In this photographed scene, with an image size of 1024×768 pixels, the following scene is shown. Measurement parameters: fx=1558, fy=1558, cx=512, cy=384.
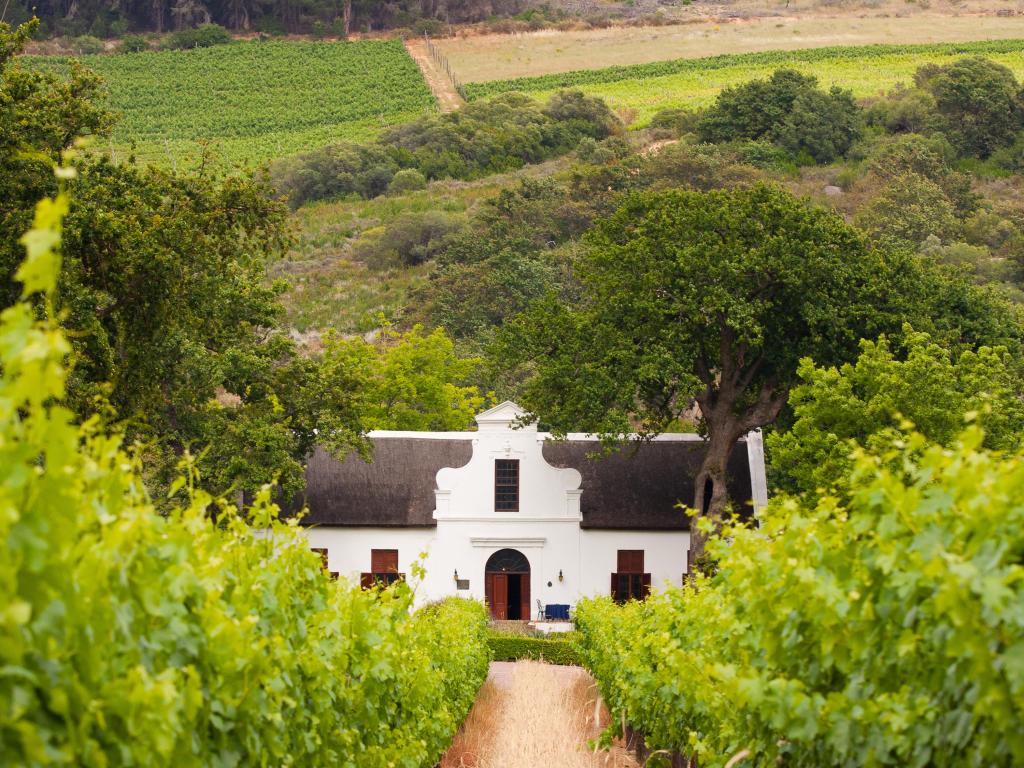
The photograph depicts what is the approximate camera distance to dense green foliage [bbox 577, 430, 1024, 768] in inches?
256

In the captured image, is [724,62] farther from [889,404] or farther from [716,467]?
[889,404]

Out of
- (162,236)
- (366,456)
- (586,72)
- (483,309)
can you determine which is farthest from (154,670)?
(586,72)

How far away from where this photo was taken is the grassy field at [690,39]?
450 ft

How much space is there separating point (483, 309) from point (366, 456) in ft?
114

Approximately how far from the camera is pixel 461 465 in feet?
148

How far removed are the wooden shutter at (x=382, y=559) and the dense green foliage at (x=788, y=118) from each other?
200ft

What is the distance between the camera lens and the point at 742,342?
40.8 m

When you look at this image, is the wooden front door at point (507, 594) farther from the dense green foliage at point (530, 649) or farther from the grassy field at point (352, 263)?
the grassy field at point (352, 263)

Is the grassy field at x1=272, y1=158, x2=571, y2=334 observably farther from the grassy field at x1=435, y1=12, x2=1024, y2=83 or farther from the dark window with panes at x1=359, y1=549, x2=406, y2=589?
the grassy field at x1=435, y1=12, x2=1024, y2=83

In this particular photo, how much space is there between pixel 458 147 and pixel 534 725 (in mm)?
90486

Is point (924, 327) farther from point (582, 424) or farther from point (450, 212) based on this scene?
point (450, 212)

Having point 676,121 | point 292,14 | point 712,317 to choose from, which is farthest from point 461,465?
point 292,14

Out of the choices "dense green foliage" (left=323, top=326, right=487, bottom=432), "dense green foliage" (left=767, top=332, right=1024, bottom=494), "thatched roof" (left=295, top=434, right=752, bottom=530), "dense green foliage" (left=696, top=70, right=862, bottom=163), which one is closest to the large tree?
"thatched roof" (left=295, top=434, right=752, bottom=530)

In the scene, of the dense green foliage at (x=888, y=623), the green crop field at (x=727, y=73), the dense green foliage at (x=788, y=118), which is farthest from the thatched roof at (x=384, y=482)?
the green crop field at (x=727, y=73)
